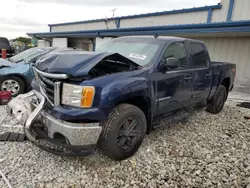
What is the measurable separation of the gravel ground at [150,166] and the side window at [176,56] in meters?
1.01

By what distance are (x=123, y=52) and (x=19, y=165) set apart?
2.46 m

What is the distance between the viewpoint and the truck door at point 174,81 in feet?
11.2

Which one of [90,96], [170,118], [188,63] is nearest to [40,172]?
[90,96]

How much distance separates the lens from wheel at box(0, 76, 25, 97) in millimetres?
5727

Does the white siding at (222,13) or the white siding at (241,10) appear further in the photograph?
the white siding at (222,13)

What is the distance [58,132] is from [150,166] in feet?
4.55

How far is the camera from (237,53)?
9289mm

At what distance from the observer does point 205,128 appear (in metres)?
4.58

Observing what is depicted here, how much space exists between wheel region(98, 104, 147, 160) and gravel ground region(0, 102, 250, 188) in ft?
0.75

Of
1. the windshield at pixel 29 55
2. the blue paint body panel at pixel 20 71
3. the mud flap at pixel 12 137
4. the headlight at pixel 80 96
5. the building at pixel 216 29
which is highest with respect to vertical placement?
the building at pixel 216 29

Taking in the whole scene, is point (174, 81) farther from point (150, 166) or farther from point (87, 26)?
point (87, 26)

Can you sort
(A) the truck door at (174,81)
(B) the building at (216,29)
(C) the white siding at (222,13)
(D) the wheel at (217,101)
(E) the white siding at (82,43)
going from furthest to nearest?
1. (E) the white siding at (82,43)
2. (C) the white siding at (222,13)
3. (B) the building at (216,29)
4. (D) the wheel at (217,101)
5. (A) the truck door at (174,81)

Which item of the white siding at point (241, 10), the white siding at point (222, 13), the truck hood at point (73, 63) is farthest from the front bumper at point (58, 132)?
the white siding at point (222, 13)

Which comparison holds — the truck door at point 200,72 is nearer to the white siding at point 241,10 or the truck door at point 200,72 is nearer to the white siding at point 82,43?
the white siding at point 241,10
